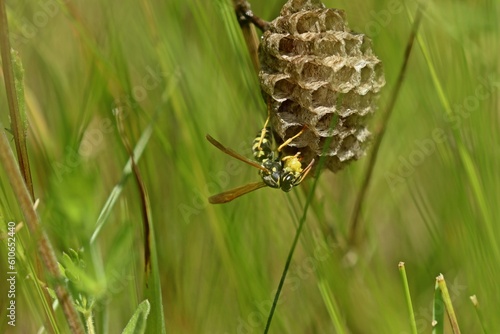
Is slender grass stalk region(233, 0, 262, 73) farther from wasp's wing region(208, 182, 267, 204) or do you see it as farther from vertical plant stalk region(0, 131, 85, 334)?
vertical plant stalk region(0, 131, 85, 334)

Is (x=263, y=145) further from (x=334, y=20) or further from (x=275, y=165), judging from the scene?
(x=334, y=20)

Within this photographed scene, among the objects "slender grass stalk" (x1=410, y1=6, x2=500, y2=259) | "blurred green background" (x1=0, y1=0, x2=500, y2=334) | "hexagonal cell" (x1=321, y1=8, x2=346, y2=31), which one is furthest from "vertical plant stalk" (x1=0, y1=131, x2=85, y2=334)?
"slender grass stalk" (x1=410, y1=6, x2=500, y2=259)

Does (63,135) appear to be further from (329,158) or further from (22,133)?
(329,158)

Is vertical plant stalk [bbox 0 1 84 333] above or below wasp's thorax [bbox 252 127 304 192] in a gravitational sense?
above

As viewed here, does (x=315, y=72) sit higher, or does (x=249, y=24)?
(x=249, y=24)

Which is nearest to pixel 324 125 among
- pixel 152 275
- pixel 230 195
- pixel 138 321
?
pixel 230 195

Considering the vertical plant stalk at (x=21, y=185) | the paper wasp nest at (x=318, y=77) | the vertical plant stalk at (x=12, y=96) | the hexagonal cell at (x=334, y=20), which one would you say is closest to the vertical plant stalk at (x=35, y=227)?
the vertical plant stalk at (x=21, y=185)
